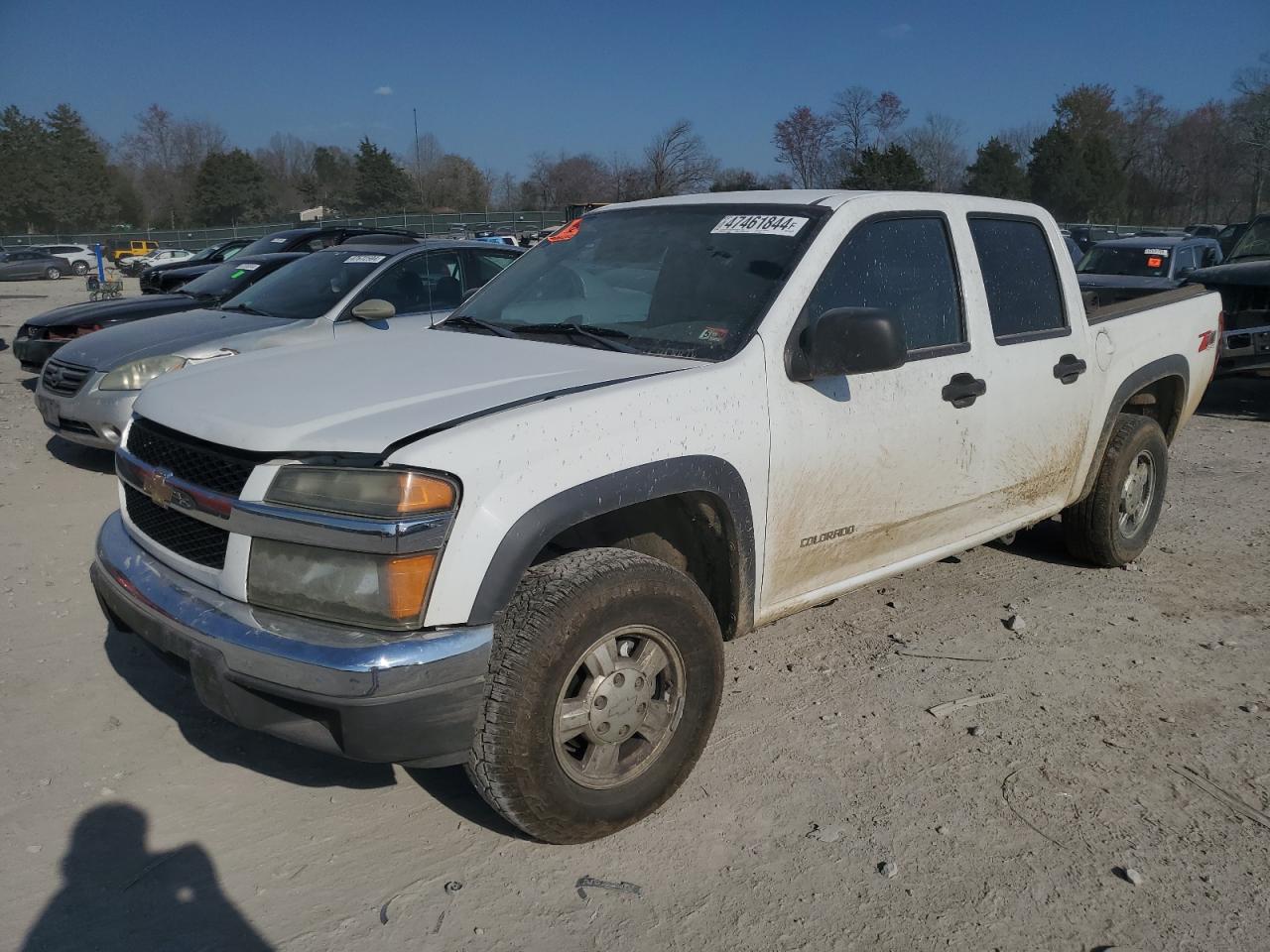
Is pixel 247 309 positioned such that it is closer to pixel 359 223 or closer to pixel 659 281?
pixel 659 281

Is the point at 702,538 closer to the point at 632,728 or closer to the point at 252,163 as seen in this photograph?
the point at 632,728

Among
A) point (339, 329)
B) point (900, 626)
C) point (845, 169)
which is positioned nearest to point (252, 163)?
point (845, 169)

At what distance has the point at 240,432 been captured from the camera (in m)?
2.61

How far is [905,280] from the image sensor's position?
3729 millimetres

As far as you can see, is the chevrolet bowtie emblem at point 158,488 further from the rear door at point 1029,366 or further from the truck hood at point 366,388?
the rear door at point 1029,366

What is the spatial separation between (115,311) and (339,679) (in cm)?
786

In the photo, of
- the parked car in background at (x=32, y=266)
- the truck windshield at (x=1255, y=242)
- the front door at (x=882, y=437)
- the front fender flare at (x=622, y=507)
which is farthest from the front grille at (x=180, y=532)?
the parked car in background at (x=32, y=266)

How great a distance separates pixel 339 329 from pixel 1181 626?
5.51 m

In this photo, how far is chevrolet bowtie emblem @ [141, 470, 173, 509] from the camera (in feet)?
9.25

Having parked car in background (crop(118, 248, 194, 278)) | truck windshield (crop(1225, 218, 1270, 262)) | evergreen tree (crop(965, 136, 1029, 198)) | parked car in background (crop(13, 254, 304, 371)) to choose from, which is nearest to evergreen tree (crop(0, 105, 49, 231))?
parked car in background (crop(118, 248, 194, 278))

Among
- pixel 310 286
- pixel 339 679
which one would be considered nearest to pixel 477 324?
pixel 339 679

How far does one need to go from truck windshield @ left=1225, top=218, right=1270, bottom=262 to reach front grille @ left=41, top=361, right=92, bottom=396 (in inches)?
459

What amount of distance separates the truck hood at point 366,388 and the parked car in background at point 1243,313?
7.53 metres

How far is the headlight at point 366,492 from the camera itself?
2.40 m
